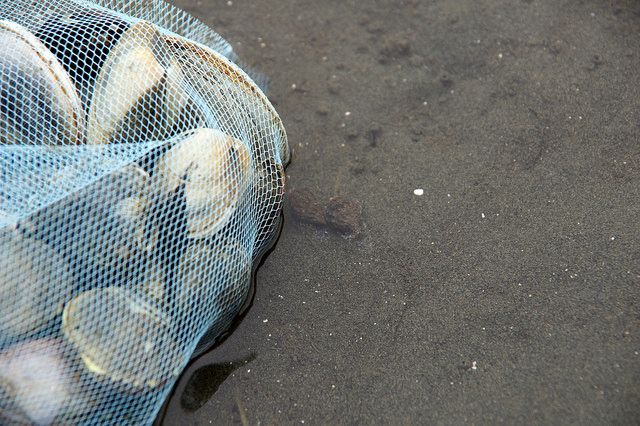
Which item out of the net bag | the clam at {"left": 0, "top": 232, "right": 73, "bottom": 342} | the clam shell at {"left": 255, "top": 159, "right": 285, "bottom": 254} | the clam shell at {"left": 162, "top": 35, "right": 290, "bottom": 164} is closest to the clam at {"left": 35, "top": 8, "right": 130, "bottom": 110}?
the net bag

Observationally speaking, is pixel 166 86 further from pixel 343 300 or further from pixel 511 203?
pixel 511 203

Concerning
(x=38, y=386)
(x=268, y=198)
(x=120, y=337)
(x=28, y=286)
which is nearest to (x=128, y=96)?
(x=268, y=198)

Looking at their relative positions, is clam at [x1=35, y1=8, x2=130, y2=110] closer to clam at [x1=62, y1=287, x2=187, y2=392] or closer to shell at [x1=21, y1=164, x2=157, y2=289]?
shell at [x1=21, y1=164, x2=157, y2=289]

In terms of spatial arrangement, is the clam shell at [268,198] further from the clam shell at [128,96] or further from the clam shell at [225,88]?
the clam shell at [128,96]

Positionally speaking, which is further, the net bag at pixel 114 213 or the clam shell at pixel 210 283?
the clam shell at pixel 210 283

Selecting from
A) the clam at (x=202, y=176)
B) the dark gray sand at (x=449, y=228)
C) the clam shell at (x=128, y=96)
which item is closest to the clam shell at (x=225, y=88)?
the clam shell at (x=128, y=96)

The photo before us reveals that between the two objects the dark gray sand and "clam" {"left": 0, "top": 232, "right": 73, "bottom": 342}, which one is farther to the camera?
the dark gray sand
